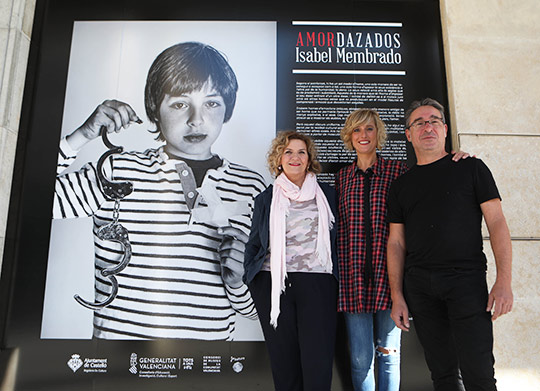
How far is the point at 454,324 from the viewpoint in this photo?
1898 millimetres

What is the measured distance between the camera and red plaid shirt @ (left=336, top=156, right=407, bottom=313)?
7.55 ft

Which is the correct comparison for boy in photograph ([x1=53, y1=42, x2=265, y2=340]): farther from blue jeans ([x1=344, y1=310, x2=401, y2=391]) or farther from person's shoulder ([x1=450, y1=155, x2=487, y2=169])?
person's shoulder ([x1=450, y1=155, x2=487, y2=169])

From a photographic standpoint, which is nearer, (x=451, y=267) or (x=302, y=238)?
(x=451, y=267)

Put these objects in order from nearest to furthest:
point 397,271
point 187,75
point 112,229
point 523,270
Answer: point 397,271 < point 523,270 < point 112,229 < point 187,75

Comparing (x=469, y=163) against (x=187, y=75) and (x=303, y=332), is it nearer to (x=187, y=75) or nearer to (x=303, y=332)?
(x=303, y=332)

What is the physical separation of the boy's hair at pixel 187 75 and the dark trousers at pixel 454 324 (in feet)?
6.93

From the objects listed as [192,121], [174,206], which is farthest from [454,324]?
[192,121]

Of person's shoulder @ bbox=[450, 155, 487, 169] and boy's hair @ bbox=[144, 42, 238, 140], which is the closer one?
person's shoulder @ bbox=[450, 155, 487, 169]

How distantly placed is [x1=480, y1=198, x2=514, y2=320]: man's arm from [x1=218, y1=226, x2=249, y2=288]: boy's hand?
1.74 m

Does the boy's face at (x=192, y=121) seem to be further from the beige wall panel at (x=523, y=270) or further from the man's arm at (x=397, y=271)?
the beige wall panel at (x=523, y=270)

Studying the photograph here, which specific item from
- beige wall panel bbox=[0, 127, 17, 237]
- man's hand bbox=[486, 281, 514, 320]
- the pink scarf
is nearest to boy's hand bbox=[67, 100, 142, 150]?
beige wall panel bbox=[0, 127, 17, 237]

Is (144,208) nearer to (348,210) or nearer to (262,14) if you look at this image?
(348,210)

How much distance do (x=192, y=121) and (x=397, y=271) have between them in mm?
2052

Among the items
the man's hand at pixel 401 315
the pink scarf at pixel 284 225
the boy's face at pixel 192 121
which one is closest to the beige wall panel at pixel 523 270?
the man's hand at pixel 401 315
